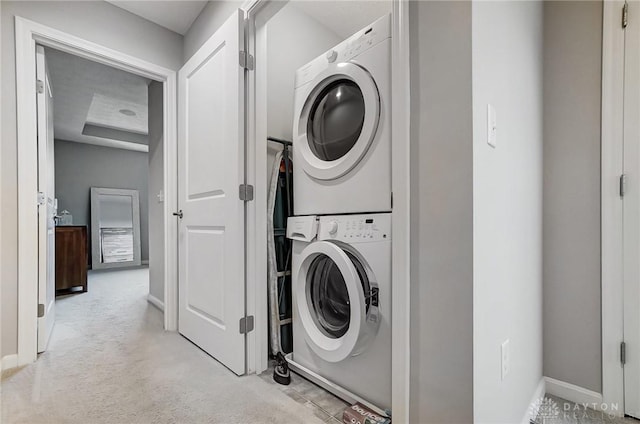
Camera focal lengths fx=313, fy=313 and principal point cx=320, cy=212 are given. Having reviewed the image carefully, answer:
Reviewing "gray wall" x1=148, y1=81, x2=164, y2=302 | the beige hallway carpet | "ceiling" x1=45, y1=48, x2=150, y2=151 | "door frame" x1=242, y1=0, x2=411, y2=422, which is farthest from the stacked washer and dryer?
A: "ceiling" x1=45, y1=48, x2=150, y2=151

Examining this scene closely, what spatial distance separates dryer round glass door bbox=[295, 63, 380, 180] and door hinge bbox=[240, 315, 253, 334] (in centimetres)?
89

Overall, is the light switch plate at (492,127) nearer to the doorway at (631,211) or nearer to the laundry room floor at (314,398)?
the doorway at (631,211)

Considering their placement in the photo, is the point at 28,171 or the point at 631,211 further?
the point at 28,171

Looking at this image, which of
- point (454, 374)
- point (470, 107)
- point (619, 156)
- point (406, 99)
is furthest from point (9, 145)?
point (619, 156)

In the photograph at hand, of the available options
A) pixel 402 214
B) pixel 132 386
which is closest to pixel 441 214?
pixel 402 214

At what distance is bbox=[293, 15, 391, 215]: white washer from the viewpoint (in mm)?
1295

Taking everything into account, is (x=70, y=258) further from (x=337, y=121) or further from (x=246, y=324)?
(x=337, y=121)

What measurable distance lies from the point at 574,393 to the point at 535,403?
278 mm

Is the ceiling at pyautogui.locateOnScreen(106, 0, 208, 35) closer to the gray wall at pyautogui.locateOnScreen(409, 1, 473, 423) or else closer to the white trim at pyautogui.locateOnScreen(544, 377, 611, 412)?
the gray wall at pyautogui.locateOnScreen(409, 1, 473, 423)

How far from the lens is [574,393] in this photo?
155 cm

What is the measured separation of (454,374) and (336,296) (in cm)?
72

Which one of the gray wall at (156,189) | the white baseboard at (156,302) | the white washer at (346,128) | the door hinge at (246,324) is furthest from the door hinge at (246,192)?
the white baseboard at (156,302)

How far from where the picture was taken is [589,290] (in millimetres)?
1510

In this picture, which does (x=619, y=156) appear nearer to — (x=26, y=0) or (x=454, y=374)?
(x=454, y=374)
